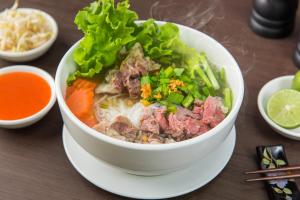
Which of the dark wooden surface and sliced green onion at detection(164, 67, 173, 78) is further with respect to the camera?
sliced green onion at detection(164, 67, 173, 78)

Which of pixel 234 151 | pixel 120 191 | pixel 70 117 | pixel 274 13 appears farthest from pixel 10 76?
pixel 274 13

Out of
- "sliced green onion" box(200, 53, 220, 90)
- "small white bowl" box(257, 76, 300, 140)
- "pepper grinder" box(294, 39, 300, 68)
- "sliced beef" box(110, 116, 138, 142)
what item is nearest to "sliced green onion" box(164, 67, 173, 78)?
"sliced green onion" box(200, 53, 220, 90)

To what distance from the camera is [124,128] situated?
1.25 m

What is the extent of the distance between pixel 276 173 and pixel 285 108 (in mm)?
275

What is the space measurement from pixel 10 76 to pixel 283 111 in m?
1.00

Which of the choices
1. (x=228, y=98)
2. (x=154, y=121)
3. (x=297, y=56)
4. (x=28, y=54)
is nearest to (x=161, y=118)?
(x=154, y=121)

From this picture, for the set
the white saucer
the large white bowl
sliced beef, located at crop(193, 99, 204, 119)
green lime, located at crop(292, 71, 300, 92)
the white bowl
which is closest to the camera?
the large white bowl

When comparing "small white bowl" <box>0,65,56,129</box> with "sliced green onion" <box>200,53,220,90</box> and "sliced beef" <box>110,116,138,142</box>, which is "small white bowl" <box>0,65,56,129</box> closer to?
"sliced beef" <box>110,116,138,142</box>

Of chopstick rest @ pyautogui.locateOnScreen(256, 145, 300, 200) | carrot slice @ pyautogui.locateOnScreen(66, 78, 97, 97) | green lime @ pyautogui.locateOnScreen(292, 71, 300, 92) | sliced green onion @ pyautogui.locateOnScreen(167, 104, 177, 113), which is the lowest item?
chopstick rest @ pyautogui.locateOnScreen(256, 145, 300, 200)

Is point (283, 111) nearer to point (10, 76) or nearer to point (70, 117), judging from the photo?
point (70, 117)

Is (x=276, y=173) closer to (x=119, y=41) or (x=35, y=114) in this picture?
(x=119, y=41)

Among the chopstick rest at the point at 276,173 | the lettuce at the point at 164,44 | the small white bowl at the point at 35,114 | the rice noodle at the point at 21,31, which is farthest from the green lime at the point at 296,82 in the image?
the rice noodle at the point at 21,31

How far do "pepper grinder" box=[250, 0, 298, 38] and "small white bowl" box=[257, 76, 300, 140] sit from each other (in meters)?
0.35

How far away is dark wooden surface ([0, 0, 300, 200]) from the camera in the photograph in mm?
1270
